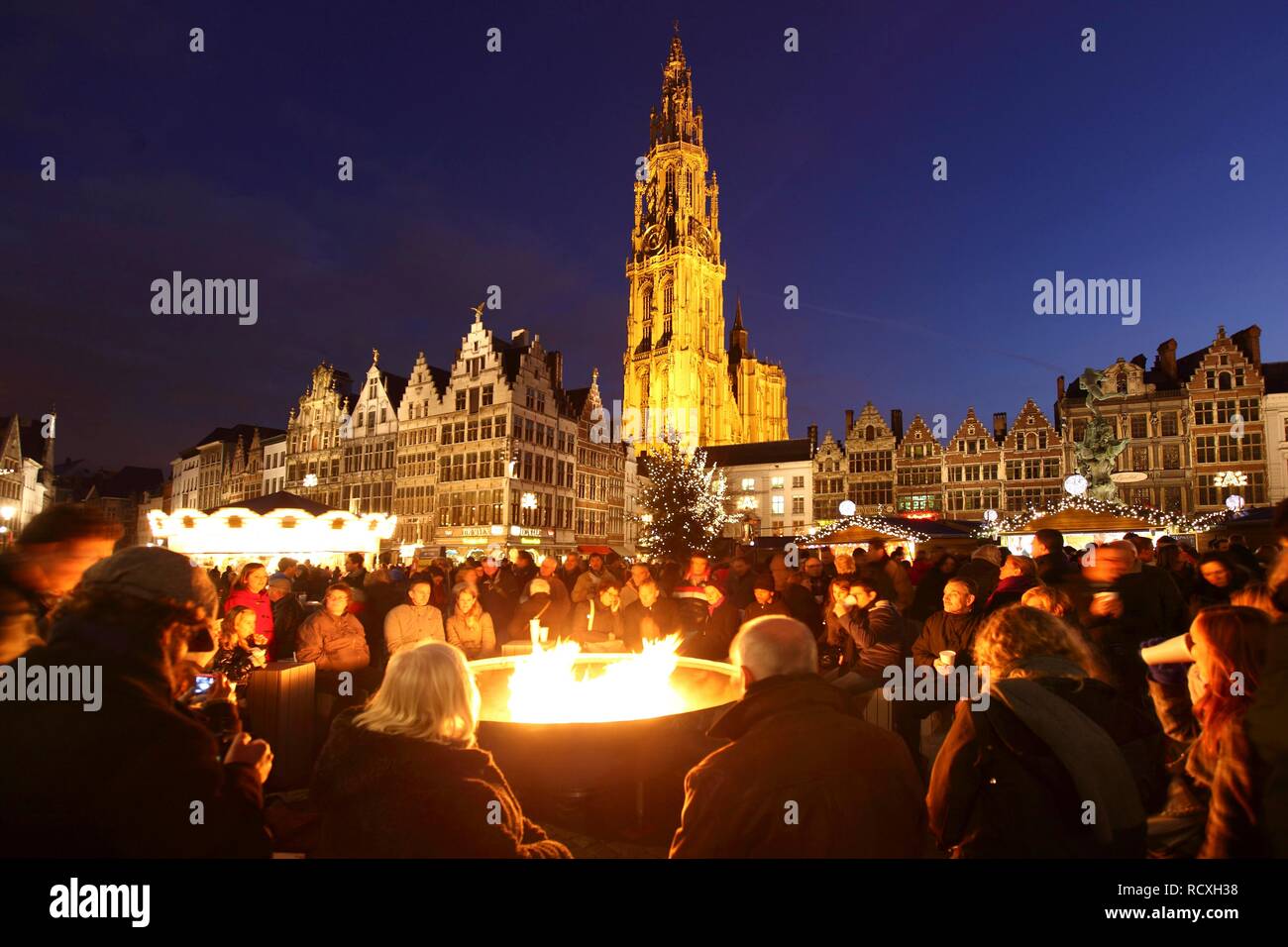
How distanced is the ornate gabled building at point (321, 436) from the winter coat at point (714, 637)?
49549mm

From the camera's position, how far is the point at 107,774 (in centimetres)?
187

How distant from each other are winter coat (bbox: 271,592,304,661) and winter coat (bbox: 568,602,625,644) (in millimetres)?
3515

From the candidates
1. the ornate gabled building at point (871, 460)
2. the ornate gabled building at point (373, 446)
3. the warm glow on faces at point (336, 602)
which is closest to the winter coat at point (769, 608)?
the warm glow on faces at point (336, 602)

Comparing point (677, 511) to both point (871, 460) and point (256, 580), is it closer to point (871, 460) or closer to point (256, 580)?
point (871, 460)

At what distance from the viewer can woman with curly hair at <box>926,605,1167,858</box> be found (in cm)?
249

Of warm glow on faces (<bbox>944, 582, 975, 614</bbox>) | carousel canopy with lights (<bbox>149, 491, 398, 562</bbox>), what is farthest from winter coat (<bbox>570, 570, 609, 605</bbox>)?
carousel canopy with lights (<bbox>149, 491, 398, 562</bbox>)

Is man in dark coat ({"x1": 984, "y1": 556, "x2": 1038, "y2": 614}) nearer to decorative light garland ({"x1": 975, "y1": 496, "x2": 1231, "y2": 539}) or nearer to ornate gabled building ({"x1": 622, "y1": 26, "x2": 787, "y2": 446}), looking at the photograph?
decorative light garland ({"x1": 975, "y1": 496, "x2": 1231, "y2": 539})

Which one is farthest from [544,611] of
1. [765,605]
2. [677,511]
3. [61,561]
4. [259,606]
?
[677,511]

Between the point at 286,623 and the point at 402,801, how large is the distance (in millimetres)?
7373

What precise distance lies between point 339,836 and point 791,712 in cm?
170

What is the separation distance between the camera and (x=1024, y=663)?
2883 mm

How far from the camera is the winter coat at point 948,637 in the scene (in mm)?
5785

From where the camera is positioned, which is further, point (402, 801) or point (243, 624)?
point (243, 624)
